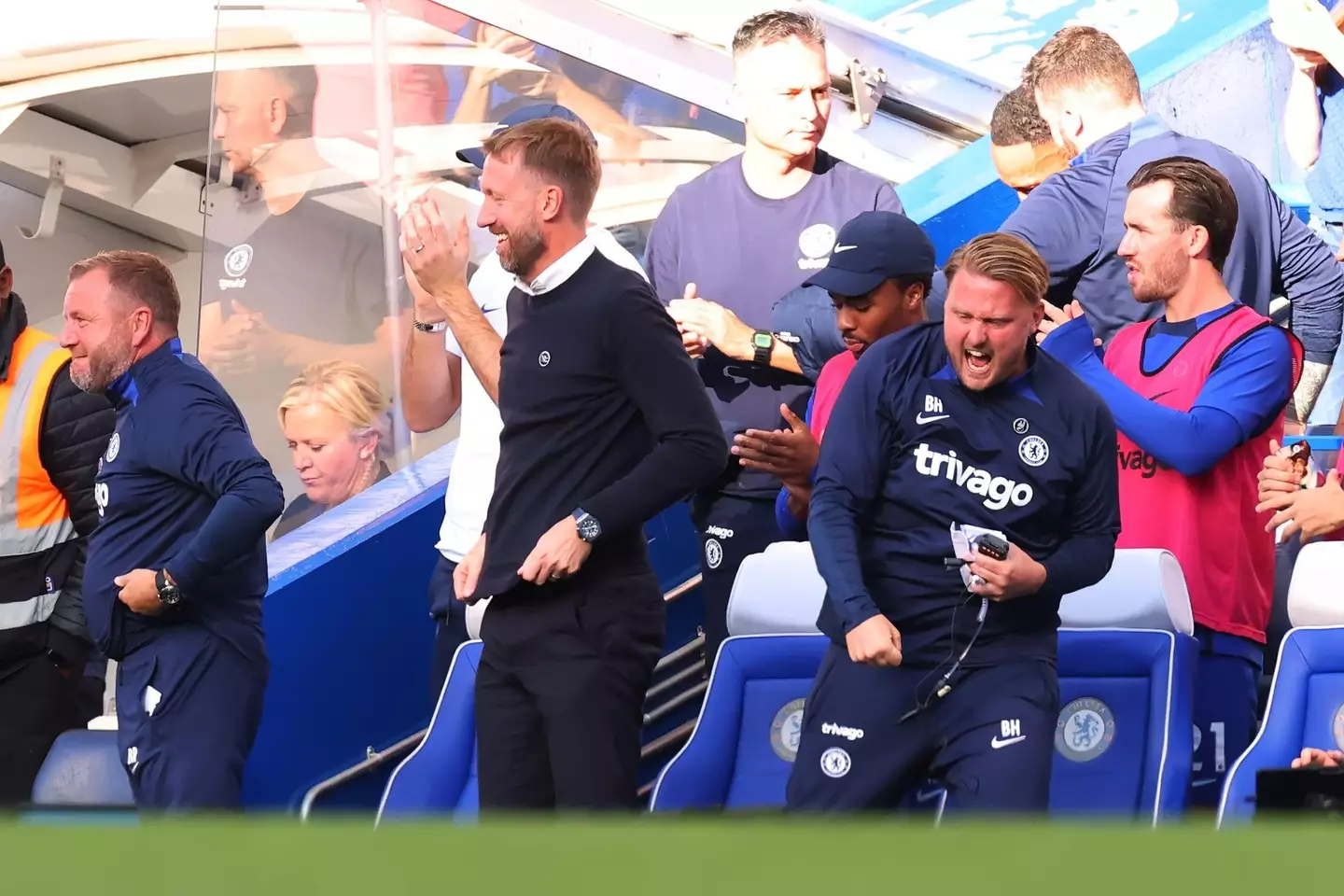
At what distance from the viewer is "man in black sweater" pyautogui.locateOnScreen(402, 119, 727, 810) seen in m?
2.84

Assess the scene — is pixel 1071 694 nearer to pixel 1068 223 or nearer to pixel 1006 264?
pixel 1006 264

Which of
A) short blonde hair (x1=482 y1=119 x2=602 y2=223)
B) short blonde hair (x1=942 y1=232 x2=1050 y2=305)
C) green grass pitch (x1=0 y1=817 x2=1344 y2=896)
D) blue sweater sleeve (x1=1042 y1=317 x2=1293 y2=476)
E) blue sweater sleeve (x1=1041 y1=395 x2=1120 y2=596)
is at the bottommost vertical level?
green grass pitch (x1=0 y1=817 x2=1344 y2=896)

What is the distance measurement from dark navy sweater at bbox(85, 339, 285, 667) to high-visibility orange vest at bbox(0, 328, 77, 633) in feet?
2.09

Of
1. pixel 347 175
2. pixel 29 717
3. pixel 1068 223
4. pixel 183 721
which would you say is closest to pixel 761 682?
pixel 183 721

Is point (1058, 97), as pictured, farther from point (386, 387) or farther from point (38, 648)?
point (38, 648)

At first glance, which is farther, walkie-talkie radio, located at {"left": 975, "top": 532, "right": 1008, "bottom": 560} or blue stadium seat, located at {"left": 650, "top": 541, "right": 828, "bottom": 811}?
blue stadium seat, located at {"left": 650, "top": 541, "right": 828, "bottom": 811}

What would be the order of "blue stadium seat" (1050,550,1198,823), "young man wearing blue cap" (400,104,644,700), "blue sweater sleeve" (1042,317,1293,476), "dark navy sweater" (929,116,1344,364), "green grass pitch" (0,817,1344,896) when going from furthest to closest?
"young man wearing blue cap" (400,104,644,700)
"dark navy sweater" (929,116,1344,364)
"blue sweater sleeve" (1042,317,1293,476)
"blue stadium seat" (1050,550,1198,823)
"green grass pitch" (0,817,1344,896)

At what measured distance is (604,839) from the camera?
1.12 m

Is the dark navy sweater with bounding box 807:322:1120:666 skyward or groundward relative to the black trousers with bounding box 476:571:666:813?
skyward

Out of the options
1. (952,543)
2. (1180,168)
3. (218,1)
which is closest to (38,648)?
(218,1)

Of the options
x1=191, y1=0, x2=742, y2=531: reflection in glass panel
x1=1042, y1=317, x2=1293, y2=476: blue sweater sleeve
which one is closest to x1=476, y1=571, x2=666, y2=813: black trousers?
x1=1042, y1=317, x2=1293, y2=476: blue sweater sleeve

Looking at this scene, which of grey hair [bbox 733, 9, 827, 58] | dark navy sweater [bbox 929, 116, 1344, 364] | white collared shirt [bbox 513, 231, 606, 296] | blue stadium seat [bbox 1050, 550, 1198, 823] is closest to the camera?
white collared shirt [bbox 513, 231, 606, 296]

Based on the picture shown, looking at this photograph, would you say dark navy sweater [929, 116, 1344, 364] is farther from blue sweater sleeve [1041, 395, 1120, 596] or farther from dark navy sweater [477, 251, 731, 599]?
dark navy sweater [477, 251, 731, 599]

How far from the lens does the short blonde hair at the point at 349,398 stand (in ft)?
16.0
